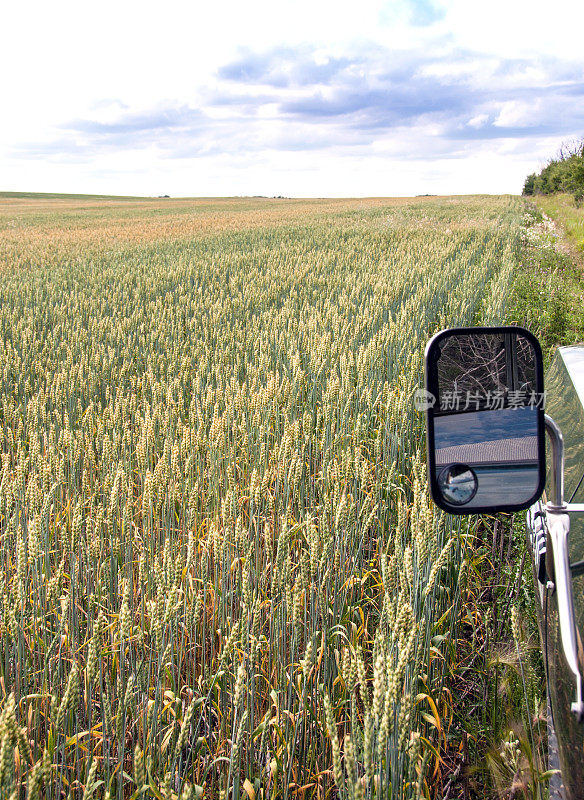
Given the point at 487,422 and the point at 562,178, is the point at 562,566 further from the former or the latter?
the point at 562,178

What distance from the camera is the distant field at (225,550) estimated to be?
61.6 inches

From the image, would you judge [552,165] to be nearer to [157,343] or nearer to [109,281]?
[109,281]

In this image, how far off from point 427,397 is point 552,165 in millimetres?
59288

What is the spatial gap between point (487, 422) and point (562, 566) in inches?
17.8

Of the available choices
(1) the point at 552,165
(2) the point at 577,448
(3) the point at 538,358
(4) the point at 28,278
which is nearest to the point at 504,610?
(2) the point at 577,448

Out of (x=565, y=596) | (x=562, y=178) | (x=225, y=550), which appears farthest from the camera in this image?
(x=562, y=178)

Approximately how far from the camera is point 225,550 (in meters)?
2.12

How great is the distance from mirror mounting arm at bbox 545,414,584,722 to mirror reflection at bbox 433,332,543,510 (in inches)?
4.9

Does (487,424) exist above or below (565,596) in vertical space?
above

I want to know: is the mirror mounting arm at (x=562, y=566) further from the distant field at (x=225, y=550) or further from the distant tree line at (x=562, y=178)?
the distant tree line at (x=562, y=178)

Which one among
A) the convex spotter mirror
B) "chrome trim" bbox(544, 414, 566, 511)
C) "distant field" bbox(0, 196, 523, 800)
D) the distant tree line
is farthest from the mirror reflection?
the distant tree line

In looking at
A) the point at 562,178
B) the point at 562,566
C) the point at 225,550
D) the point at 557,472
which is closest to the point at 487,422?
the point at 557,472

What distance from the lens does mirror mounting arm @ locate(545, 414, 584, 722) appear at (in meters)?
0.93

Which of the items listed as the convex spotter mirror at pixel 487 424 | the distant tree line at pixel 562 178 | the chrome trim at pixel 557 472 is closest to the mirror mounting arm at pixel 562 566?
the chrome trim at pixel 557 472
